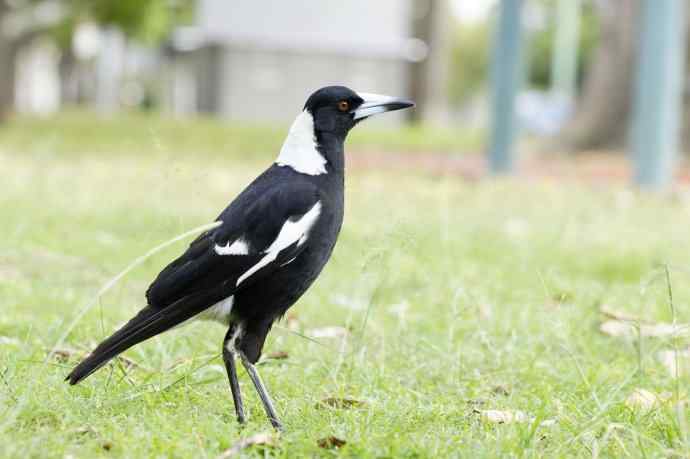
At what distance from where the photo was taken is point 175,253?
4828 millimetres

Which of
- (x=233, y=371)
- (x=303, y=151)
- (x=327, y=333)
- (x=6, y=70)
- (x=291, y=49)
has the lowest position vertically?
(x=291, y=49)

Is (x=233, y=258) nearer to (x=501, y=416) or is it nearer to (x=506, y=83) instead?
(x=501, y=416)

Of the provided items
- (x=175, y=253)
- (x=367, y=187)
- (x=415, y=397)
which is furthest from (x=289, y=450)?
(x=367, y=187)

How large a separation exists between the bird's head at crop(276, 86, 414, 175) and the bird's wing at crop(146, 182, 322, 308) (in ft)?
0.44

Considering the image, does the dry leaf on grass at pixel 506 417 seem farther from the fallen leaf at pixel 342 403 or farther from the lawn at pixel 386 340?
the fallen leaf at pixel 342 403

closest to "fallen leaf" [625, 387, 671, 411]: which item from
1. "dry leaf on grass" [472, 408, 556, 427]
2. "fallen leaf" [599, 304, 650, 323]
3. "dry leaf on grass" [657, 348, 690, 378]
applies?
"dry leaf on grass" [472, 408, 556, 427]

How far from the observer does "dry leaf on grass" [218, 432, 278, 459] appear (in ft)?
7.06

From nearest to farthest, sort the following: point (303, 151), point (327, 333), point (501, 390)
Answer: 1. point (303, 151)
2. point (501, 390)
3. point (327, 333)

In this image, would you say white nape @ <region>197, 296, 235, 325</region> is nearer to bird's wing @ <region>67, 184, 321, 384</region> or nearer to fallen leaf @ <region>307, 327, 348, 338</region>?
bird's wing @ <region>67, 184, 321, 384</region>

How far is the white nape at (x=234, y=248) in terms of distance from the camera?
2424mm

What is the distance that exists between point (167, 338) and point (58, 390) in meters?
0.60

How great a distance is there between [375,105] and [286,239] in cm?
49

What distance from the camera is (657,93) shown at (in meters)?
8.22

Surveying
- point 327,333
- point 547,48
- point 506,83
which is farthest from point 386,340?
point 547,48
